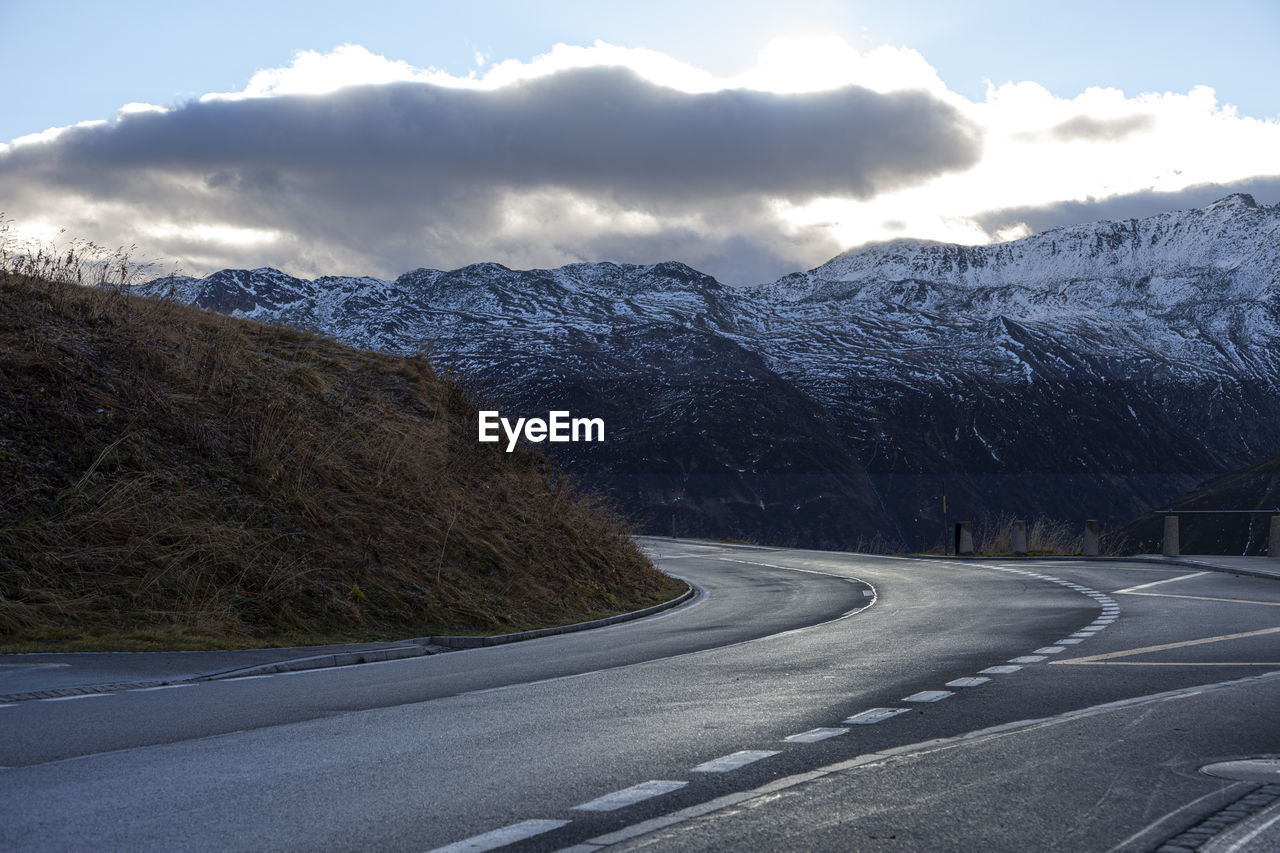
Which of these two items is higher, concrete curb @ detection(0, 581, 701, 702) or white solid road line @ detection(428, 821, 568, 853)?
white solid road line @ detection(428, 821, 568, 853)

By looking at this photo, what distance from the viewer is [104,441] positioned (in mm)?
18609

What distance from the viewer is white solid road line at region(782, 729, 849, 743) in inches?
317

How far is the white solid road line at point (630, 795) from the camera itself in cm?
624

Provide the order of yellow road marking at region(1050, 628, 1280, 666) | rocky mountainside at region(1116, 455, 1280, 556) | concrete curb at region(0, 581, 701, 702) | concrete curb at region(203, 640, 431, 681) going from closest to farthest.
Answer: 1. concrete curb at region(0, 581, 701, 702)
2. yellow road marking at region(1050, 628, 1280, 666)
3. concrete curb at region(203, 640, 431, 681)
4. rocky mountainside at region(1116, 455, 1280, 556)

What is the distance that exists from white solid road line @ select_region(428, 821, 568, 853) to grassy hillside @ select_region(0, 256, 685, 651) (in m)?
9.48

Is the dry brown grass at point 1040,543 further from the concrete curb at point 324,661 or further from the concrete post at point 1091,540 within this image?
the concrete curb at point 324,661

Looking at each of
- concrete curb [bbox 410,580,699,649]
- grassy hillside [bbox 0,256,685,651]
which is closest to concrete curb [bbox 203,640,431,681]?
concrete curb [bbox 410,580,699,649]

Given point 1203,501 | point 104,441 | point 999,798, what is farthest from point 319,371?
point 1203,501

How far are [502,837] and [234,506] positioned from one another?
554 inches

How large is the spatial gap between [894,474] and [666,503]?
186 feet

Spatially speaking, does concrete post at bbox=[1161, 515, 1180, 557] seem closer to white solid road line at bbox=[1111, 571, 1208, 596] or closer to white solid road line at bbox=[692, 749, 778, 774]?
white solid road line at bbox=[1111, 571, 1208, 596]

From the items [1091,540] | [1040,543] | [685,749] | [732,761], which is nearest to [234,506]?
[685,749]

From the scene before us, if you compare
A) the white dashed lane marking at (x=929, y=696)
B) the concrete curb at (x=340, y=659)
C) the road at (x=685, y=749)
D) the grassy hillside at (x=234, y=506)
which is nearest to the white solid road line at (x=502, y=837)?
the road at (x=685, y=749)

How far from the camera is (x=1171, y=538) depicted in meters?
34.6
